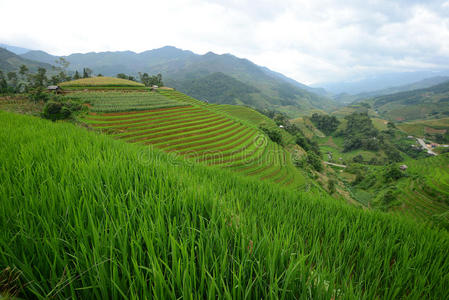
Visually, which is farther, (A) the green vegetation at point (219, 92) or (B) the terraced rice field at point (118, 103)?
(A) the green vegetation at point (219, 92)

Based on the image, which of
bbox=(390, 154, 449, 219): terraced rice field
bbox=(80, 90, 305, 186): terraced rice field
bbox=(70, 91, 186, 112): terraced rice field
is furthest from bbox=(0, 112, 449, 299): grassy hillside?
bbox=(70, 91, 186, 112): terraced rice field

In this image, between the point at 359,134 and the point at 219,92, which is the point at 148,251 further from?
the point at 219,92

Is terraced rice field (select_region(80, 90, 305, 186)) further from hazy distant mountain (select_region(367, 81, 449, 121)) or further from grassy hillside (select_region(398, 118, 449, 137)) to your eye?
hazy distant mountain (select_region(367, 81, 449, 121))

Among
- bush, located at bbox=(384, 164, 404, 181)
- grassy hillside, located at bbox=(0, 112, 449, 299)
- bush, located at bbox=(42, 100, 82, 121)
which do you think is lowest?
bush, located at bbox=(384, 164, 404, 181)

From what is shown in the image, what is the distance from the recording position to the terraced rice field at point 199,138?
894 inches

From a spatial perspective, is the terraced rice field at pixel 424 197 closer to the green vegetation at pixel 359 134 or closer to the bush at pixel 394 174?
the bush at pixel 394 174

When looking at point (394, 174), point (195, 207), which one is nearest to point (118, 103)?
point (195, 207)

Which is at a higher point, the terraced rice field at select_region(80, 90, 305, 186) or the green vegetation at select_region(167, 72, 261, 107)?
the green vegetation at select_region(167, 72, 261, 107)

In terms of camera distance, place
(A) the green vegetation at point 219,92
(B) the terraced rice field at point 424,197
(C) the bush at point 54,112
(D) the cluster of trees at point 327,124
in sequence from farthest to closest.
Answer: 1. (A) the green vegetation at point 219,92
2. (D) the cluster of trees at point 327,124
3. (C) the bush at point 54,112
4. (B) the terraced rice field at point 424,197

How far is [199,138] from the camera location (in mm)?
26672

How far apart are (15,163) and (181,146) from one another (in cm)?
2210

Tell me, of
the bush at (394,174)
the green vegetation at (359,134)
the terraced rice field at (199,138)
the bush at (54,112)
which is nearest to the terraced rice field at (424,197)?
the bush at (394,174)

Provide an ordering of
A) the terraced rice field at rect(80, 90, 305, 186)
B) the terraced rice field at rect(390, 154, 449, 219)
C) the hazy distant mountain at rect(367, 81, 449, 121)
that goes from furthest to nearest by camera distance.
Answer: the hazy distant mountain at rect(367, 81, 449, 121) < the terraced rice field at rect(80, 90, 305, 186) < the terraced rice field at rect(390, 154, 449, 219)

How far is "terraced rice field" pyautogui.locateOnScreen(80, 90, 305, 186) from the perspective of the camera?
22719 mm
